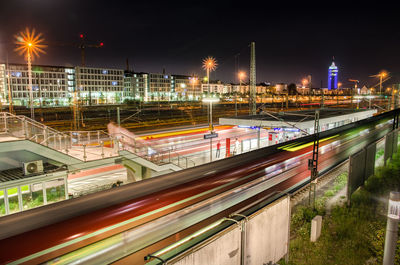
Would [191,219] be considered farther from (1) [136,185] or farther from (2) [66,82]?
(2) [66,82]

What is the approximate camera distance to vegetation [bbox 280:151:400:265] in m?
6.82

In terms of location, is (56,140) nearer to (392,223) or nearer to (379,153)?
(392,223)

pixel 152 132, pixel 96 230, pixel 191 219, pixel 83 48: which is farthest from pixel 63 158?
pixel 83 48

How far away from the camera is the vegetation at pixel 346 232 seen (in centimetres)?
682

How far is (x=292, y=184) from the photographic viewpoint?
44.0 feet

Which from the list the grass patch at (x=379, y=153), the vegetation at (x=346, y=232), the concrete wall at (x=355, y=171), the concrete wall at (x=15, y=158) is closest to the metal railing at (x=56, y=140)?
the concrete wall at (x=15, y=158)

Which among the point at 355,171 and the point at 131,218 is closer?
the point at 131,218

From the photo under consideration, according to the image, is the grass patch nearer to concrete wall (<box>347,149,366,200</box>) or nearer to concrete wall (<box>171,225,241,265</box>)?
concrete wall (<box>347,149,366,200</box>)

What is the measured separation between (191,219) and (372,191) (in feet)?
29.2

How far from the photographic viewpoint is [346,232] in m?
8.00

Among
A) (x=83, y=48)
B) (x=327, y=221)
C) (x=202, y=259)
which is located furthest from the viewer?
(x=83, y=48)

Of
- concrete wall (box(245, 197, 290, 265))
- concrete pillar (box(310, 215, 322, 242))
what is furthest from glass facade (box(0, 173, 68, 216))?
concrete wall (box(245, 197, 290, 265))

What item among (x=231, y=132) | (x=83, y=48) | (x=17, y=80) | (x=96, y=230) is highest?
(x=83, y=48)

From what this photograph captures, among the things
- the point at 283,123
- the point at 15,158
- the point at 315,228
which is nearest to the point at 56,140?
the point at 15,158
